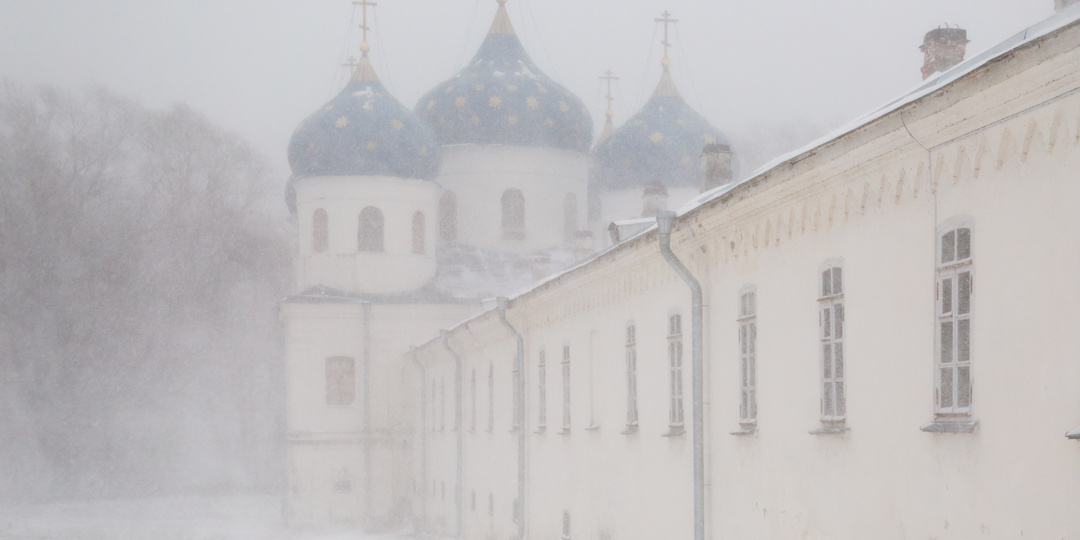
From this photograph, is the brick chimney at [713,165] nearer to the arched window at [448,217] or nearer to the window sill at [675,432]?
the window sill at [675,432]

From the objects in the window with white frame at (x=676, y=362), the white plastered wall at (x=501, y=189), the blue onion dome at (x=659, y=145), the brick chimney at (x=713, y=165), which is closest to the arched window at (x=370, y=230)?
the white plastered wall at (x=501, y=189)

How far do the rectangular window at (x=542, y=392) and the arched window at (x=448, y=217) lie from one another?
726 inches

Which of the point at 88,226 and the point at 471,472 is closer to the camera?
the point at 471,472

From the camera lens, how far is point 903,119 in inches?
313

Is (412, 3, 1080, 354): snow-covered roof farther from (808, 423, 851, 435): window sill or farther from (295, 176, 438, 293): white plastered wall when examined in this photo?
(295, 176, 438, 293): white plastered wall

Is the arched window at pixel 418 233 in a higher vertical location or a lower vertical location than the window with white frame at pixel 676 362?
higher

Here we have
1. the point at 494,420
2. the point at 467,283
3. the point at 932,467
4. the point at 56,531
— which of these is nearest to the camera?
the point at 932,467

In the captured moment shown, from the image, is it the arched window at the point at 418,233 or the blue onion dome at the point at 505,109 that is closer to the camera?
the arched window at the point at 418,233

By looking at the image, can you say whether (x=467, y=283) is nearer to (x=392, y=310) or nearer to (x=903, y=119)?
(x=392, y=310)

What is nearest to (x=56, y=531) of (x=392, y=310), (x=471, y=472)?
(x=392, y=310)

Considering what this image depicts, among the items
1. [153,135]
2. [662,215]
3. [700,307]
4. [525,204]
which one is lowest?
[700,307]

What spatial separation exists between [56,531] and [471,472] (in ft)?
40.2

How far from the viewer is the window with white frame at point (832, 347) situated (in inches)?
371

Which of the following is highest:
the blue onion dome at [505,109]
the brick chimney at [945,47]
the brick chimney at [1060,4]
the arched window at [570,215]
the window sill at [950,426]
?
the blue onion dome at [505,109]
